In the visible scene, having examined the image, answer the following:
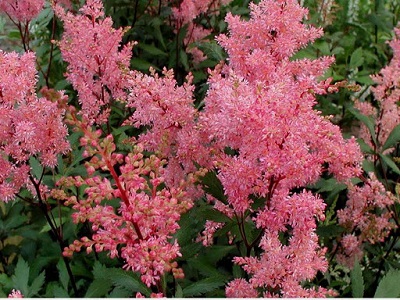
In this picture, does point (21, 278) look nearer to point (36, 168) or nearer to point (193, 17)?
point (36, 168)

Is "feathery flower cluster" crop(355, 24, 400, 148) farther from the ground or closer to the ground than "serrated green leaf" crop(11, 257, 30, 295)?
farther from the ground

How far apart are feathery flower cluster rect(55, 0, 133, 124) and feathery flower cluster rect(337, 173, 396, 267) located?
40.0 inches

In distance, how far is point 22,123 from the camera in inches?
71.5

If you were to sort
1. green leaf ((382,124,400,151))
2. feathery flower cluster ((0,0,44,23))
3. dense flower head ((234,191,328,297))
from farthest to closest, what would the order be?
feathery flower cluster ((0,0,44,23)), green leaf ((382,124,400,151)), dense flower head ((234,191,328,297))

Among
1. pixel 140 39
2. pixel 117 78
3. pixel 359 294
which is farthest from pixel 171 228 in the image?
pixel 140 39

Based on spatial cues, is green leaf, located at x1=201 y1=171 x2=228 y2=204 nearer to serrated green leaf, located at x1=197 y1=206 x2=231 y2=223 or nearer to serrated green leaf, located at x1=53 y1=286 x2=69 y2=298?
serrated green leaf, located at x1=197 y1=206 x2=231 y2=223

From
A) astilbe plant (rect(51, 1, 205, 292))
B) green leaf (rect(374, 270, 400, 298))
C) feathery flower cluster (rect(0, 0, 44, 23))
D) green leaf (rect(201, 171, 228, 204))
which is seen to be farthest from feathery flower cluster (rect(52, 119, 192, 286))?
feathery flower cluster (rect(0, 0, 44, 23))

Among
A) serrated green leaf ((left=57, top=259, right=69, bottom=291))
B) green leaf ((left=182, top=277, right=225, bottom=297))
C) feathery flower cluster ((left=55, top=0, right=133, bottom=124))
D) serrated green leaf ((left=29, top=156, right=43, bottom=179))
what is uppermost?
feathery flower cluster ((left=55, top=0, right=133, bottom=124))

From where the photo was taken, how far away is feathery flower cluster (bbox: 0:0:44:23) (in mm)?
2686

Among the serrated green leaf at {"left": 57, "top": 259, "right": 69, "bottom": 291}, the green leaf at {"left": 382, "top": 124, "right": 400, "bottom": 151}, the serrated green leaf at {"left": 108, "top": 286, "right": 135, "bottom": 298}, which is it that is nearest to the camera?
the serrated green leaf at {"left": 108, "top": 286, "right": 135, "bottom": 298}

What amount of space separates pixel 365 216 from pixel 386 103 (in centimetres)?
52

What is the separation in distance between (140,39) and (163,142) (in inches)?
82.5

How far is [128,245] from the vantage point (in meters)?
1.41

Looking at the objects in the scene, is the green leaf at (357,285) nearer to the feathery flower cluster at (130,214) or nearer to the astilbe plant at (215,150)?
the astilbe plant at (215,150)
